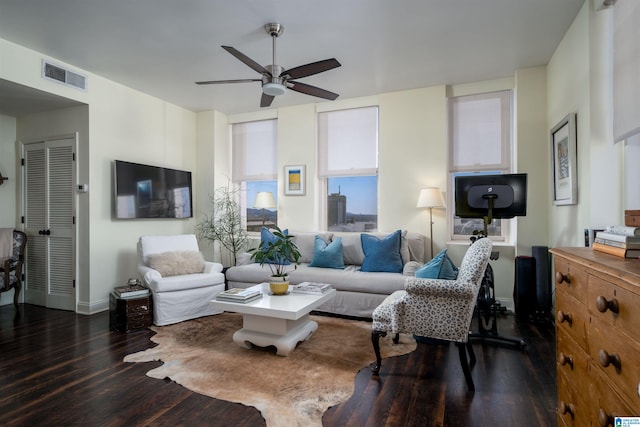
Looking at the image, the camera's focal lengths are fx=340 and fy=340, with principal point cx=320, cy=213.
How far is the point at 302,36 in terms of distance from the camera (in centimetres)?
323

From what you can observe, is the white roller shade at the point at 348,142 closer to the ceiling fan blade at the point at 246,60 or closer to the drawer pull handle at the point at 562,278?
the ceiling fan blade at the point at 246,60

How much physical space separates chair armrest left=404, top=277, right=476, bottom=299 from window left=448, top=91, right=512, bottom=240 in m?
2.45

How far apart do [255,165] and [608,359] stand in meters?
5.22

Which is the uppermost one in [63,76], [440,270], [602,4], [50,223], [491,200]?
[63,76]

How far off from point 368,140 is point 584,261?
12.9 ft

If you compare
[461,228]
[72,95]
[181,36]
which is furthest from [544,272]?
[72,95]

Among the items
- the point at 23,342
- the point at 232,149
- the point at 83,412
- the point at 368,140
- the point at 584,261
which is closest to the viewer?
the point at 584,261

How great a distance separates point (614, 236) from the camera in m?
1.31

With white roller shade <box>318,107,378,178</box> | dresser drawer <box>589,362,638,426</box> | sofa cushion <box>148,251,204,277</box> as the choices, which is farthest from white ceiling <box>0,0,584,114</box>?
dresser drawer <box>589,362,638,426</box>

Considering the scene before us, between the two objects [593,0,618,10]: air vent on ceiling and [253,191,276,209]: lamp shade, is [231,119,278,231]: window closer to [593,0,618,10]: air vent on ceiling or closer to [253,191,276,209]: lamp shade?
[253,191,276,209]: lamp shade

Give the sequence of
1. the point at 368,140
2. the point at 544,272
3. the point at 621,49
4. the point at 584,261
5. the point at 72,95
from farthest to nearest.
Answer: the point at 368,140 < the point at 72,95 < the point at 544,272 < the point at 621,49 < the point at 584,261

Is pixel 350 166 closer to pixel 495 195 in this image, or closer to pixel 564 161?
pixel 495 195

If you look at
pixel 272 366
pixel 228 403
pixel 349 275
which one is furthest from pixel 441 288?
pixel 349 275

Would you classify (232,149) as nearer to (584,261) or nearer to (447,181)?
(447,181)
